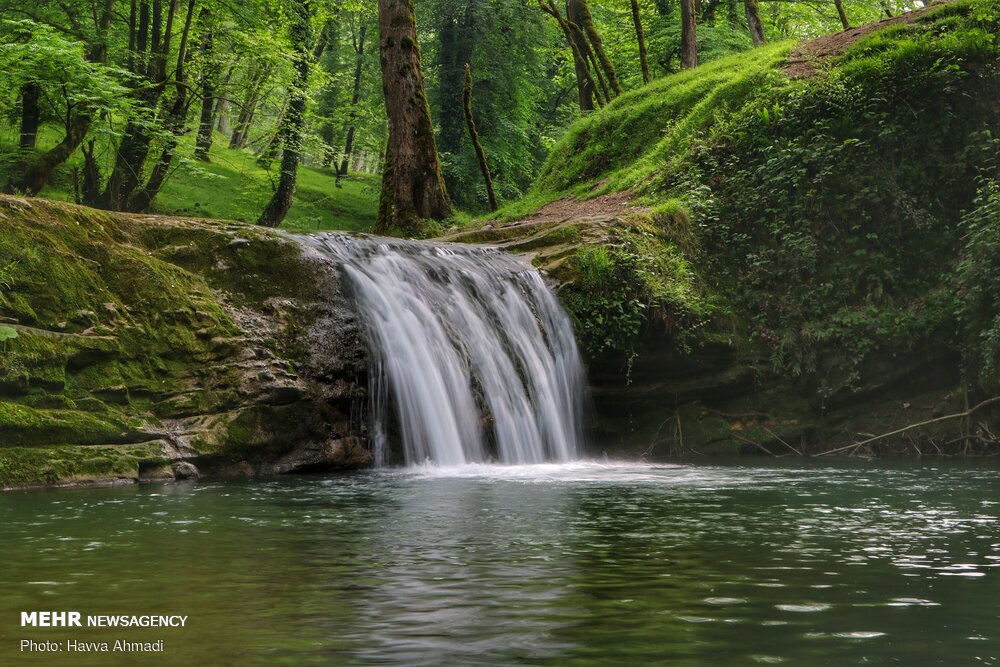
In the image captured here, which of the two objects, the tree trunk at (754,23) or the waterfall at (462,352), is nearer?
the waterfall at (462,352)

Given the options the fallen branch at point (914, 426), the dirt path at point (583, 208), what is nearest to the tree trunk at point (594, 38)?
the dirt path at point (583, 208)

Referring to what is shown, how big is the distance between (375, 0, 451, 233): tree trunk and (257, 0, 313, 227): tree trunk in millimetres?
5388

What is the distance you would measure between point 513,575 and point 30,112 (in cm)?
1770

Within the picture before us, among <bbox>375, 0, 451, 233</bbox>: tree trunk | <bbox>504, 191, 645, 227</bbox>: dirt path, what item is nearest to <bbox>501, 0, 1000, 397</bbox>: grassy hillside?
<bbox>504, 191, 645, 227</bbox>: dirt path

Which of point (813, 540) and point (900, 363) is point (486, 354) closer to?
point (900, 363)

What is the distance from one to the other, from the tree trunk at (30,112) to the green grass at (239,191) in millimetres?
481

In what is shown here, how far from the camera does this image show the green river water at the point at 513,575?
3.00 m

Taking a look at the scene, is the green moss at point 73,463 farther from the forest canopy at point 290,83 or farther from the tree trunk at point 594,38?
the tree trunk at point 594,38

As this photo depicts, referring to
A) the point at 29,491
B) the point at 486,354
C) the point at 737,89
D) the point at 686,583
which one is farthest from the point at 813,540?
the point at 737,89

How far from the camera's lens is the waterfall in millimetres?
10758

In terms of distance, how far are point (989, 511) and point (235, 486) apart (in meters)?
6.03

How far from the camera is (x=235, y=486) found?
834cm

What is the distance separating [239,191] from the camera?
102 feet

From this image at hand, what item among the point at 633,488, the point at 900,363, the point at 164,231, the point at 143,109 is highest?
the point at 143,109
